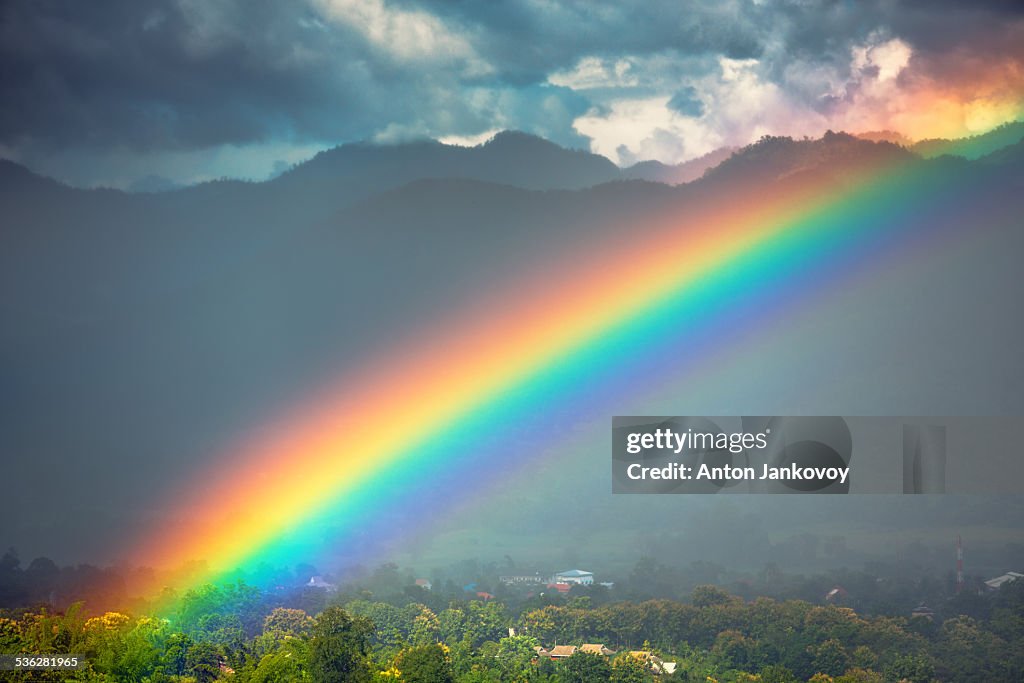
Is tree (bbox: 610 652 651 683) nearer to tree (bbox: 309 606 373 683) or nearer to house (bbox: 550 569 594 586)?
tree (bbox: 309 606 373 683)

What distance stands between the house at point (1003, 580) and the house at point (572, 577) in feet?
102

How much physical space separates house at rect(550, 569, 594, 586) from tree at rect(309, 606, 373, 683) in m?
68.7

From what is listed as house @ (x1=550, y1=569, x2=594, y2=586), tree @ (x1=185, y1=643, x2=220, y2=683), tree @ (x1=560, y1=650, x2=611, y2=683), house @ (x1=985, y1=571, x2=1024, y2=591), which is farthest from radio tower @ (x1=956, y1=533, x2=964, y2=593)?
tree @ (x1=185, y1=643, x2=220, y2=683)

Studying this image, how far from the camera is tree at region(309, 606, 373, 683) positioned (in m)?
36.2

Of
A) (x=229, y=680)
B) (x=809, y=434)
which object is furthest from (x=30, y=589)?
(x=809, y=434)

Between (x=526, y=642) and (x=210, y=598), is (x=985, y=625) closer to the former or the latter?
(x=526, y=642)

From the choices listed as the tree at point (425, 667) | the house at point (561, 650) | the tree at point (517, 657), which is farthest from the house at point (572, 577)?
the tree at point (425, 667)

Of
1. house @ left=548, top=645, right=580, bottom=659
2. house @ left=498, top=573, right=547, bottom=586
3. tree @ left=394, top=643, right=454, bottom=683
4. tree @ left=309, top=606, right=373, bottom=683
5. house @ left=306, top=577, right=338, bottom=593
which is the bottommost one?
house @ left=498, top=573, right=547, bottom=586

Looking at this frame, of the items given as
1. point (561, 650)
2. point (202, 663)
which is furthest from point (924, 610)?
point (202, 663)

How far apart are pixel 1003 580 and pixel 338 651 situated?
73957 mm

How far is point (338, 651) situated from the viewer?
3744 cm

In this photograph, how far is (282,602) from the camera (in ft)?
254

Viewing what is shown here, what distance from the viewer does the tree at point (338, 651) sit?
119 feet

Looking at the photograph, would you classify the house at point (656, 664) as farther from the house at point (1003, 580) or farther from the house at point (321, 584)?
the house at point (1003, 580)
